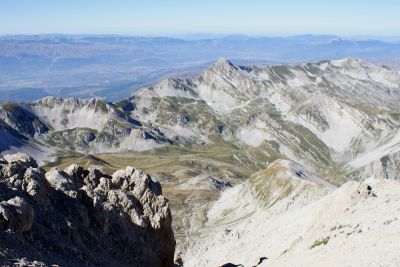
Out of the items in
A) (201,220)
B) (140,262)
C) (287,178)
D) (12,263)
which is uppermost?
(12,263)

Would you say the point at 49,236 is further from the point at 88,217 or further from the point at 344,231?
the point at 344,231

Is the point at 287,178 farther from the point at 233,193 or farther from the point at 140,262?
the point at 140,262

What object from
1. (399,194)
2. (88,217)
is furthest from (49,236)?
(399,194)

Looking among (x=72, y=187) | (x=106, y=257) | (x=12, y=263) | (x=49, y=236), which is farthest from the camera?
(x=72, y=187)

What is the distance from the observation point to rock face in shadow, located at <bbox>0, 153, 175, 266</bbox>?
124 feet

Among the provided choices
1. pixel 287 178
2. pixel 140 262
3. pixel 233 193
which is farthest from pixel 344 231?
pixel 233 193

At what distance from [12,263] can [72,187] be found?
85.6 feet

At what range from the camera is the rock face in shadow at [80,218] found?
37812 mm

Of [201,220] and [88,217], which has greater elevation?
[88,217]

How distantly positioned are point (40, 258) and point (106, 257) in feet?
48.0

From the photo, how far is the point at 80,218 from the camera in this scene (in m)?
51.3

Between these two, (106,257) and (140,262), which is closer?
(106,257)

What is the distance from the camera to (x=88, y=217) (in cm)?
5269

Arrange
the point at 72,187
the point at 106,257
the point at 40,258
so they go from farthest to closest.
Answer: the point at 72,187
the point at 106,257
the point at 40,258
